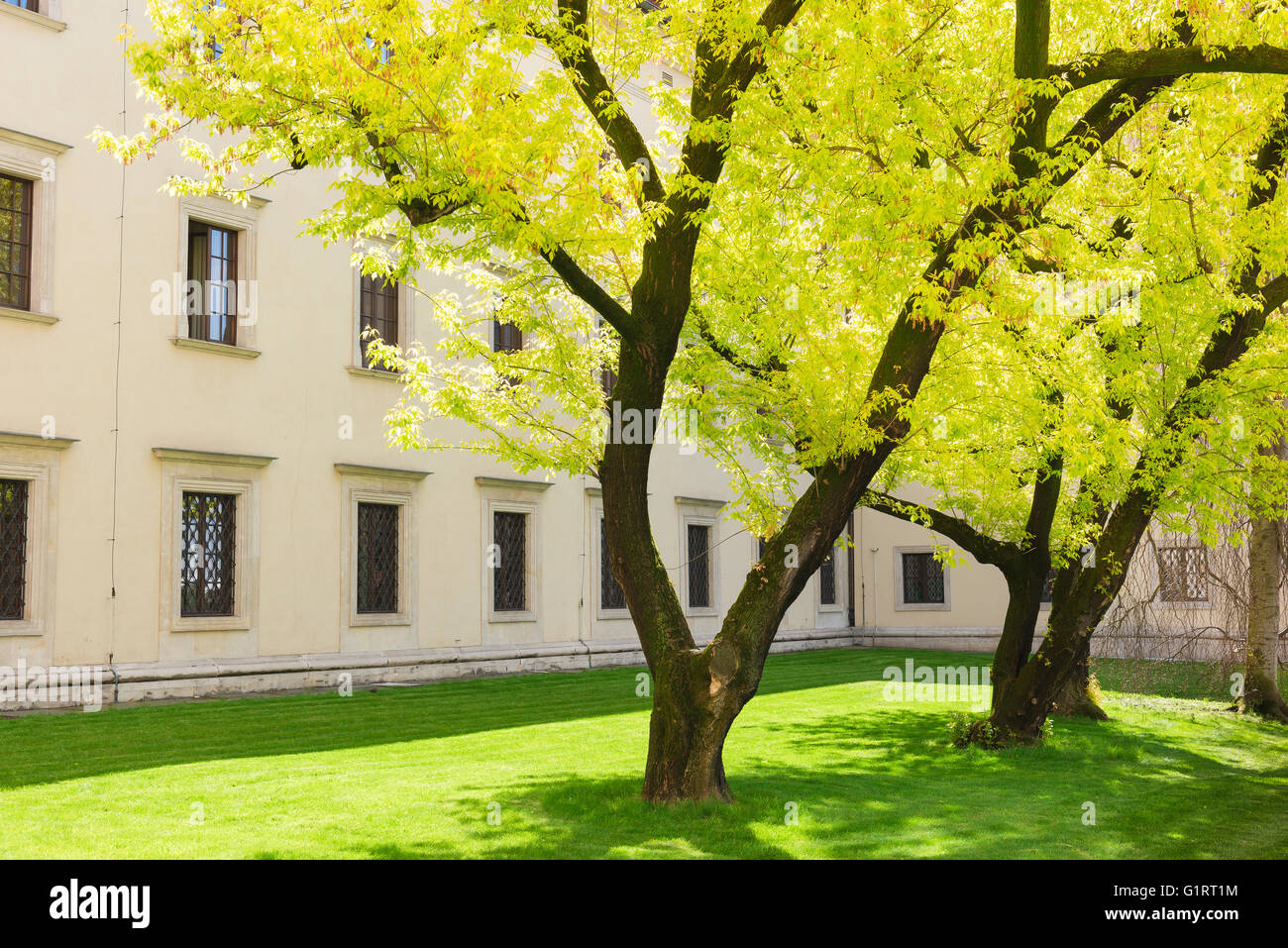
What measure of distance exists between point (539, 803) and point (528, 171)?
558cm

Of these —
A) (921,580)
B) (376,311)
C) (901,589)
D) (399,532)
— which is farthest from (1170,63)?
(901,589)

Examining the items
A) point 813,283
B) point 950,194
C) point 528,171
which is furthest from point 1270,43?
point 528,171

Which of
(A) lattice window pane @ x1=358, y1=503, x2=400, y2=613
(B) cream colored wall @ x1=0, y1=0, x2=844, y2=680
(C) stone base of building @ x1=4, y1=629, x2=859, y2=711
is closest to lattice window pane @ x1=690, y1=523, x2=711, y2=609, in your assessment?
(C) stone base of building @ x1=4, y1=629, x2=859, y2=711

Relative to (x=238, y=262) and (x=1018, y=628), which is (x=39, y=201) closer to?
A: (x=238, y=262)

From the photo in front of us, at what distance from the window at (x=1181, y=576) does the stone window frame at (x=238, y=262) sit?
59.4 ft

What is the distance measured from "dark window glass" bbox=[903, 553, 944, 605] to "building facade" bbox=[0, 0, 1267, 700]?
14.4 m

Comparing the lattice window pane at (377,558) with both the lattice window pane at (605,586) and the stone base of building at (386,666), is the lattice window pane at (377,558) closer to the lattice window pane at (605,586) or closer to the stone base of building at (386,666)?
the stone base of building at (386,666)

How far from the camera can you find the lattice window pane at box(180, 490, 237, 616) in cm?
1925

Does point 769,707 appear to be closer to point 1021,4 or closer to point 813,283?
point 813,283

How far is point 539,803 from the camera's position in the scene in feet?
35.4

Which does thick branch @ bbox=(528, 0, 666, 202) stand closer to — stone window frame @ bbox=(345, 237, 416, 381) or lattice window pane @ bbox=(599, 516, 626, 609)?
stone window frame @ bbox=(345, 237, 416, 381)

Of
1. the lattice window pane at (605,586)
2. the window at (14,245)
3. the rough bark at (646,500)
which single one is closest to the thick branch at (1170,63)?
the rough bark at (646,500)

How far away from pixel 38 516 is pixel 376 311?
319 inches
